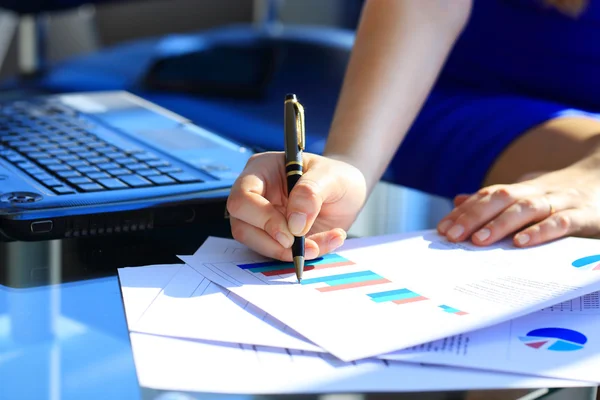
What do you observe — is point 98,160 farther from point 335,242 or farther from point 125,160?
point 335,242

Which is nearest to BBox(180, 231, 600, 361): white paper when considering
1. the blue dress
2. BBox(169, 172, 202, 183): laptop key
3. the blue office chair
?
BBox(169, 172, 202, 183): laptop key

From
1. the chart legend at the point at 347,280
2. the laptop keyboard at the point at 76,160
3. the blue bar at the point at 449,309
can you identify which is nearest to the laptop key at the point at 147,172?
the laptop keyboard at the point at 76,160

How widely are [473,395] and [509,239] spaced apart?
0.27 metres

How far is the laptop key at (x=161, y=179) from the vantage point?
73 cm

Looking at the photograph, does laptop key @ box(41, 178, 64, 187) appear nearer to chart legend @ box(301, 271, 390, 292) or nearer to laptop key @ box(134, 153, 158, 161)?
laptop key @ box(134, 153, 158, 161)

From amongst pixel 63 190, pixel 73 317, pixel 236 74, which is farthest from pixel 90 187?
pixel 236 74

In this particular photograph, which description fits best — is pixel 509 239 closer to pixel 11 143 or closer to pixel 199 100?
pixel 11 143

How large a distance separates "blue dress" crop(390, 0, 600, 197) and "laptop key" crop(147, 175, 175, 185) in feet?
1.40

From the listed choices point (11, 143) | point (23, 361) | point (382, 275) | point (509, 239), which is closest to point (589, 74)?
point (509, 239)

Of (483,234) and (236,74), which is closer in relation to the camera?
(483,234)

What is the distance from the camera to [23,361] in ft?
1.64

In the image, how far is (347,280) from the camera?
0.61 metres

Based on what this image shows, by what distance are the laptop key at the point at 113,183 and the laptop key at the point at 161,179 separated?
0.03 meters

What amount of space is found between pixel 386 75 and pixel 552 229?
0.88ft
